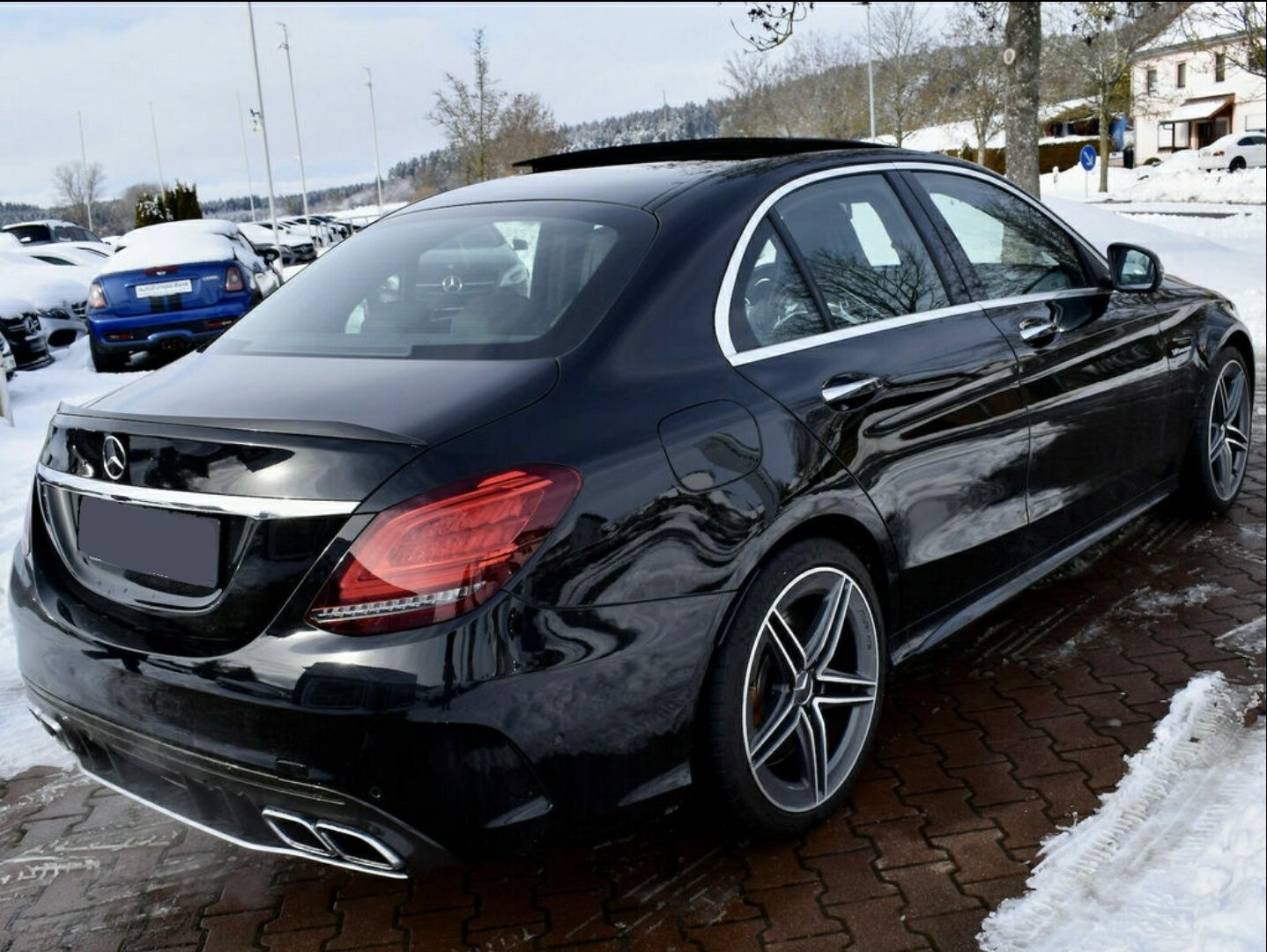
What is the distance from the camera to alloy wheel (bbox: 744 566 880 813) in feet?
9.06

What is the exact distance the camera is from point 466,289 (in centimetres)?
291

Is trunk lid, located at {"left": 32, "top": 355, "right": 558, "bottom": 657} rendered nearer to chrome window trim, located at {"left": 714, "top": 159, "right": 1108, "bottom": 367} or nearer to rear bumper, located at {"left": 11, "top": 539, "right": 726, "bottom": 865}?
rear bumper, located at {"left": 11, "top": 539, "right": 726, "bottom": 865}

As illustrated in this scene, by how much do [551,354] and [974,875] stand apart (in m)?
1.53

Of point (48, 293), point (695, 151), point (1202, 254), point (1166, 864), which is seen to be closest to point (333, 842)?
point (1166, 864)

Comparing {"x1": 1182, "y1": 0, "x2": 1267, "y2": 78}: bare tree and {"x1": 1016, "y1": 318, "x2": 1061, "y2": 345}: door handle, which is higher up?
{"x1": 1182, "y1": 0, "x2": 1267, "y2": 78}: bare tree

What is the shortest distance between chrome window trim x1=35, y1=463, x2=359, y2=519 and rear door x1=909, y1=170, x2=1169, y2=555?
2.18 metres

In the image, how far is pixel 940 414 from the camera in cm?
326

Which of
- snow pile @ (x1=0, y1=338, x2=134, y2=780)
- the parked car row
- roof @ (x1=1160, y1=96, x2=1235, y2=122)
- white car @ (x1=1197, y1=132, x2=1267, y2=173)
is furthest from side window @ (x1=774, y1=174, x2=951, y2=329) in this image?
roof @ (x1=1160, y1=96, x2=1235, y2=122)

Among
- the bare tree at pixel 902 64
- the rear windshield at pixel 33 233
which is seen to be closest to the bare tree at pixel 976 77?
the bare tree at pixel 902 64

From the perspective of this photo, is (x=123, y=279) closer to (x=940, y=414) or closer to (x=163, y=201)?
(x=940, y=414)

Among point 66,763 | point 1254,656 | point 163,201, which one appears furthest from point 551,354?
point 163,201

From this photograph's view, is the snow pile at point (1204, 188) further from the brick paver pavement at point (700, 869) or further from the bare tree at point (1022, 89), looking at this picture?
the brick paver pavement at point (700, 869)

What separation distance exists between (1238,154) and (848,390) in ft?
151

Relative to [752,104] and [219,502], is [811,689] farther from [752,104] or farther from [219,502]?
[752,104]
